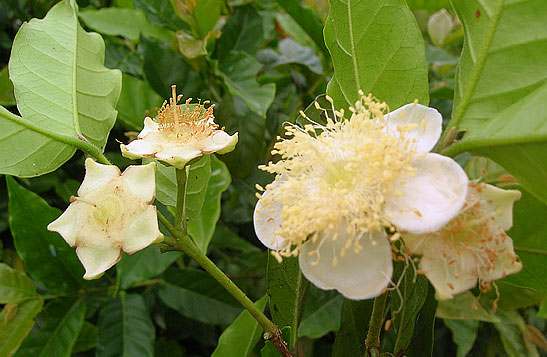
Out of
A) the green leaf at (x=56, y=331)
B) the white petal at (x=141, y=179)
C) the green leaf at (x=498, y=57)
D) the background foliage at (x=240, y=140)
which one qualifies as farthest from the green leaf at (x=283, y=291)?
the green leaf at (x=56, y=331)

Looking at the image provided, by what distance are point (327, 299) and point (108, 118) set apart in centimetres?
72

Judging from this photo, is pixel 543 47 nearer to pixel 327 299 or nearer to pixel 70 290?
pixel 327 299

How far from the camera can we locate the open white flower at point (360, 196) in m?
0.54

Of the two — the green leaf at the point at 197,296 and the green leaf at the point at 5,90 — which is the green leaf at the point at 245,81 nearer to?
the green leaf at the point at 197,296

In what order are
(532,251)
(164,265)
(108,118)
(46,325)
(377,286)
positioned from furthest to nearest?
(164,265) → (46,325) → (108,118) → (532,251) → (377,286)

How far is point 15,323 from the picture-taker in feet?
3.42

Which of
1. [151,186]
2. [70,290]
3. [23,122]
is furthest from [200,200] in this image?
[70,290]

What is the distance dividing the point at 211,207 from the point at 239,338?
0.33 m

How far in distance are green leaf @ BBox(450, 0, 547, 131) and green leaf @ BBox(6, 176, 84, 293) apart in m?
0.89

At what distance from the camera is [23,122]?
2.27ft

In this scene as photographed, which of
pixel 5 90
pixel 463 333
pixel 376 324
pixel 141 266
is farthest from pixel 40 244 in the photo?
pixel 463 333

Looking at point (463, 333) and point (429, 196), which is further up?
point (429, 196)

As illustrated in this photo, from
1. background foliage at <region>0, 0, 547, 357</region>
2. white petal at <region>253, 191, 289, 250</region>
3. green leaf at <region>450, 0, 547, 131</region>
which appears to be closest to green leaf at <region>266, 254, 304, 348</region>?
background foliage at <region>0, 0, 547, 357</region>

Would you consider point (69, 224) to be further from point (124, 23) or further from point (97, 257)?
point (124, 23)
